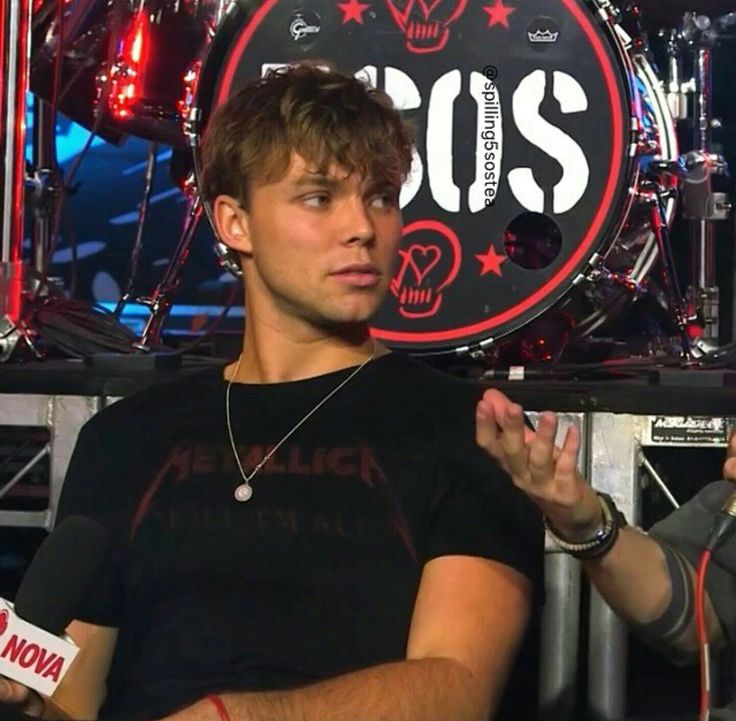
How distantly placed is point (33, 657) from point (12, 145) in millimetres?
1723

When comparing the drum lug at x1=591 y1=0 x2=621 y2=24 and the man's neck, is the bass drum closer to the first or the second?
the drum lug at x1=591 y1=0 x2=621 y2=24

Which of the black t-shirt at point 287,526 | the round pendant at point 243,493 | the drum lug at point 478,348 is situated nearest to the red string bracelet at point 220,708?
the black t-shirt at point 287,526

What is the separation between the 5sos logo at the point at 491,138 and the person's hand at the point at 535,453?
141 centimetres

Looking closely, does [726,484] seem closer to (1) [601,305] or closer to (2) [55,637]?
(2) [55,637]

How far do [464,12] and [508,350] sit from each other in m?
0.66

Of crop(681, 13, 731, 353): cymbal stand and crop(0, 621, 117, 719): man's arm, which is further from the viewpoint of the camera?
crop(681, 13, 731, 353): cymbal stand

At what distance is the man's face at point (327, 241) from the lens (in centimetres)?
193

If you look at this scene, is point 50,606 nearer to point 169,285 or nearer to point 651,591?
point 651,591

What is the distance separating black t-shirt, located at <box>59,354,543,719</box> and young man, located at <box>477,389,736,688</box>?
0.51 ft

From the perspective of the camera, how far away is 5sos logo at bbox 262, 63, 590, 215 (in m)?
2.88

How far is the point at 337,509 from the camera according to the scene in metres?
1.86

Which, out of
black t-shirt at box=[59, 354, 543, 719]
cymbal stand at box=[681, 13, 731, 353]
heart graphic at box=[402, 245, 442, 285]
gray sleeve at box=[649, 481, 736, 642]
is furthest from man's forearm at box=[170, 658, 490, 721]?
cymbal stand at box=[681, 13, 731, 353]

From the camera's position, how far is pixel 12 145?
293cm

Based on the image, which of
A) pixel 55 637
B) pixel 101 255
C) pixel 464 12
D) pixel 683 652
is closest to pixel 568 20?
pixel 464 12
